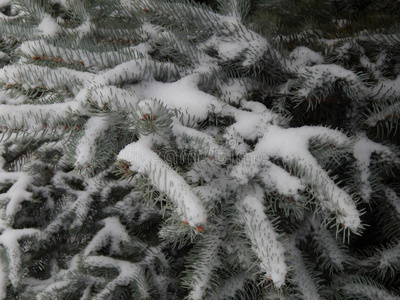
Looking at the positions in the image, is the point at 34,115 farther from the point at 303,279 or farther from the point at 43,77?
the point at 303,279

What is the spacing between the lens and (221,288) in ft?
3.44

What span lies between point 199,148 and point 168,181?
0.13m

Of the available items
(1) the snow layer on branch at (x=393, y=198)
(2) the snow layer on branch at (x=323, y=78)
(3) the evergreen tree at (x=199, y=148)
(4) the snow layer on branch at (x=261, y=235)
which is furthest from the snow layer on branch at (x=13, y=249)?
(1) the snow layer on branch at (x=393, y=198)

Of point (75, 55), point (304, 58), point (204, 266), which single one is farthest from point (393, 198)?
point (75, 55)

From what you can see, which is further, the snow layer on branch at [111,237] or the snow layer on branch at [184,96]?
the snow layer on branch at [111,237]

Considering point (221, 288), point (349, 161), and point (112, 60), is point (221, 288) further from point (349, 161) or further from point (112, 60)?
point (112, 60)

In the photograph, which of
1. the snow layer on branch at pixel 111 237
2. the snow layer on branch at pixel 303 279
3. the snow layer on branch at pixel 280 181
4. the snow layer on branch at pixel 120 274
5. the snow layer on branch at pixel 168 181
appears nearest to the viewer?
the snow layer on branch at pixel 168 181

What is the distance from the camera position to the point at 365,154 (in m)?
1.02

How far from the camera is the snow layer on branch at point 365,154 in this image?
996mm

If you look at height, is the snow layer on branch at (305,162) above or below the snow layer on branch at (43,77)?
below

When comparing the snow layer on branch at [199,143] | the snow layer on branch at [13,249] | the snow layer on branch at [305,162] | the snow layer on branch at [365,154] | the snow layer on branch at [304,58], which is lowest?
the snow layer on branch at [13,249]

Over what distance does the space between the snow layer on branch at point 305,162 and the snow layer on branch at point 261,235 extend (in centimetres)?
5

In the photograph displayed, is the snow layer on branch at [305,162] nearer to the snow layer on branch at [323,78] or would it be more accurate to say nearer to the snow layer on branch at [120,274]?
the snow layer on branch at [323,78]

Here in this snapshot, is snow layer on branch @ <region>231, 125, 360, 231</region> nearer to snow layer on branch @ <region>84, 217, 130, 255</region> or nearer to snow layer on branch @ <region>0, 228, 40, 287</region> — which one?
snow layer on branch @ <region>84, 217, 130, 255</region>
